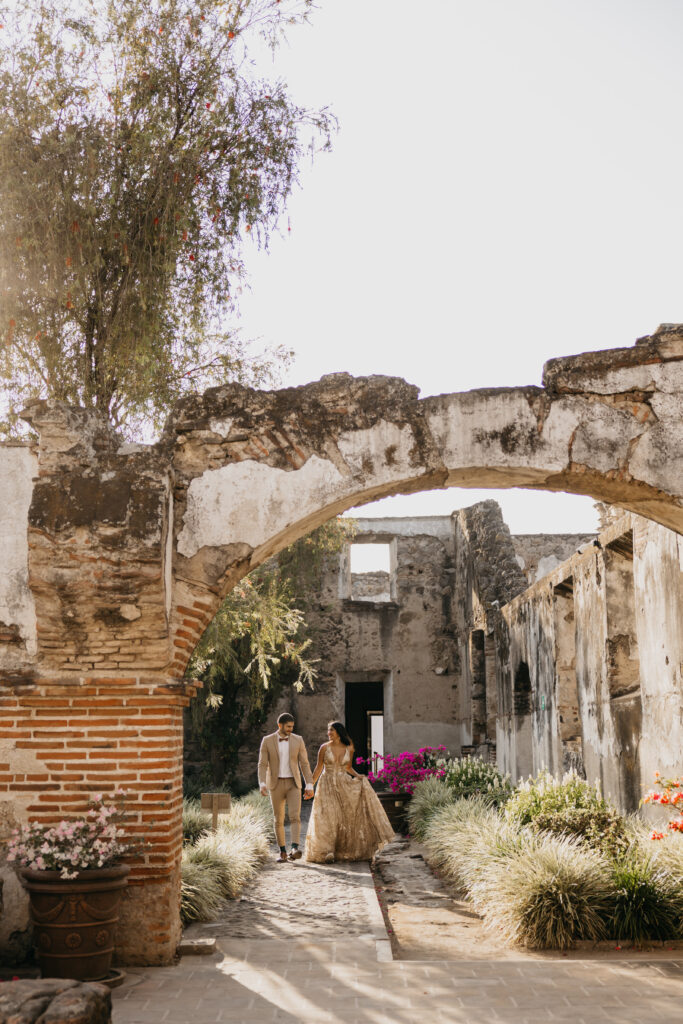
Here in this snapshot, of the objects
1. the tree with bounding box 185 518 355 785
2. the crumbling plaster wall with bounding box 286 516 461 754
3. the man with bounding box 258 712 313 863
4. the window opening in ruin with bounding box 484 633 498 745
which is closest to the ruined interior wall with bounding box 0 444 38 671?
the man with bounding box 258 712 313 863

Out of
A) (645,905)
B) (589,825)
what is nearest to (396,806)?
(589,825)

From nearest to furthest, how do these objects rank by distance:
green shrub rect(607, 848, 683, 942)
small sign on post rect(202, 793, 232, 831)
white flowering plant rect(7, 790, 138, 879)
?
white flowering plant rect(7, 790, 138, 879) → green shrub rect(607, 848, 683, 942) → small sign on post rect(202, 793, 232, 831)

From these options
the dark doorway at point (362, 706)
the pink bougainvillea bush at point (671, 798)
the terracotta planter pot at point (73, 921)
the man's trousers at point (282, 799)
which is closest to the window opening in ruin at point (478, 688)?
the dark doorway at point (362, 706)

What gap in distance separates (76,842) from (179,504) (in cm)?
224

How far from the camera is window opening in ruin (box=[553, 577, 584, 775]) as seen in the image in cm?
1109

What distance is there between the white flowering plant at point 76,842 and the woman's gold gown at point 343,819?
4.85 m

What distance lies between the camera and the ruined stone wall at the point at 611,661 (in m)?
7.89

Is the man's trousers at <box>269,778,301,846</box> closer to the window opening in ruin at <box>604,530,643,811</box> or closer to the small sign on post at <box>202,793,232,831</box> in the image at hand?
the small sign on post at <box>202,793,232,831</box>

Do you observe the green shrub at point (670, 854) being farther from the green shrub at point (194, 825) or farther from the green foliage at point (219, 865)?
the green shrub at point (194, 825)

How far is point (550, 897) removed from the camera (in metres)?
6.62

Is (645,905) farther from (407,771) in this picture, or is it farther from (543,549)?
(543,549)

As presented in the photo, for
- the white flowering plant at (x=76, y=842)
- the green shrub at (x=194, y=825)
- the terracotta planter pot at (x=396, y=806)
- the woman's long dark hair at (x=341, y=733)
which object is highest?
the woman's long dark hair at (x=341, y=733)

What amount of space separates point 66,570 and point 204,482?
111 centimetres

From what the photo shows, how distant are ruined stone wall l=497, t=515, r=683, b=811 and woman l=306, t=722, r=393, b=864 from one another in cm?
242
